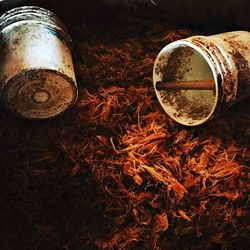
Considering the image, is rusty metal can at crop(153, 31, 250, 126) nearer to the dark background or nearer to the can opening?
the can opening

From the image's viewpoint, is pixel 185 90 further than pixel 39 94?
→ Yes

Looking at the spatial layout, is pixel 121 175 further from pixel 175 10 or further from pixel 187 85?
pixel 175 10

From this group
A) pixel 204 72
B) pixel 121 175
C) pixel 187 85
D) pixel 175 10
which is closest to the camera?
pixel 121 175

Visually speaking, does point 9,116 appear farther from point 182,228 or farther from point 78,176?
point 182,228

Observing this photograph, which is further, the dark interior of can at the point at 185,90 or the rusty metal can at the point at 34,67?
the dark interior of can at the point at 185,90

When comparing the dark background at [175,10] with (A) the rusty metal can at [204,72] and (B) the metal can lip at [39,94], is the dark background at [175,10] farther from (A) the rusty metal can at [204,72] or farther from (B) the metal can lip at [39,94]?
(B) the metal can lip at [39,94]

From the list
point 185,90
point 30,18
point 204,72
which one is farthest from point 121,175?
point 30,18

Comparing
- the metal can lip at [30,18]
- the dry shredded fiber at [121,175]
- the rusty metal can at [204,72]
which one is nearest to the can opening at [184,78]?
the rusty metal can at [204,72]
